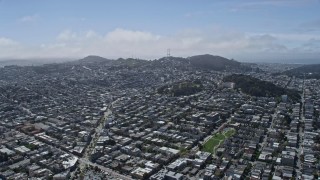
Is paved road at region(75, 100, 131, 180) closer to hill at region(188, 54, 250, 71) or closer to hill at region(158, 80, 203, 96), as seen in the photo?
hill at region(158, 80, 203, 96)

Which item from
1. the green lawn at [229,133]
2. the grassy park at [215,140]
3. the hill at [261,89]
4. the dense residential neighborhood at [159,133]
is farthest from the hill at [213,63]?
the grassy park at [215,140]

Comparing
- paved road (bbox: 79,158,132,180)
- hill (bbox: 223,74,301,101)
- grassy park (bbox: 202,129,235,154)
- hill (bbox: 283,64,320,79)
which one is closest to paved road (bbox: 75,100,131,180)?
paved road (bbox: 79,158,132,180)

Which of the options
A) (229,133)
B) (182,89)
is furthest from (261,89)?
(229,133)

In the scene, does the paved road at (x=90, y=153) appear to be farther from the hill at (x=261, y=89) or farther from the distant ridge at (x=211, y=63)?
the distant ridge at (x=211, y=63)

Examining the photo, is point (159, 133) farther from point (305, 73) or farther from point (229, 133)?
point (305, 73)

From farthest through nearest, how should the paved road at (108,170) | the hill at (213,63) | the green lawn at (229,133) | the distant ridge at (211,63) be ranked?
the distant ridge at (211,63)
the hill at (213,63)
the green lawn at (229,133)
the paved road at (108,170)

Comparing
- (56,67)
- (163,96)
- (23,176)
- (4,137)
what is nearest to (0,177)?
(23,176)
